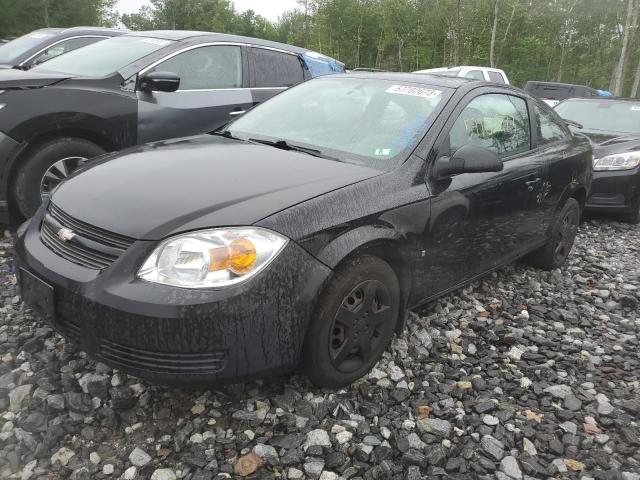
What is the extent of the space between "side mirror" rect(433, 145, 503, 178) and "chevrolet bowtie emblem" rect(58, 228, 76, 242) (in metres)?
1.78

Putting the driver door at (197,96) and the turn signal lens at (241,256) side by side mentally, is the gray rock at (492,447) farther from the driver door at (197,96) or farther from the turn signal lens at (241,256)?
the driver door at (197,96)

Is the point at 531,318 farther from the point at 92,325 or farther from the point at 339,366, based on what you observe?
the point at 92,325

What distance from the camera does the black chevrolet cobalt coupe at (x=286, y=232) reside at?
6.69ft

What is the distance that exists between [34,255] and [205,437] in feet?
3.62

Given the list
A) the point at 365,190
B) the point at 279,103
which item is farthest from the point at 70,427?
the point at 279,103

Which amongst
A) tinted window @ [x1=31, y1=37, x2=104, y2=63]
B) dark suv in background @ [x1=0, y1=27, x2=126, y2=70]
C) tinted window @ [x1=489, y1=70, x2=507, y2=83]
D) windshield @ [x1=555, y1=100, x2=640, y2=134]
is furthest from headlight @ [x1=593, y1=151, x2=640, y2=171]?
tinted window @ [x1=489, y1=70, x2=507, y2=83]

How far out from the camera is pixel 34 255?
7.77ft

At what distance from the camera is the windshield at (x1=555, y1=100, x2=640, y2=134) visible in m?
7.27

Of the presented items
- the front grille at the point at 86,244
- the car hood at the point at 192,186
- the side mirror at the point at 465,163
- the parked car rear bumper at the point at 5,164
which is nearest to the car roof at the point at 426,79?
the side mirror at the point at 465,163

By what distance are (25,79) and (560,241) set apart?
444cm

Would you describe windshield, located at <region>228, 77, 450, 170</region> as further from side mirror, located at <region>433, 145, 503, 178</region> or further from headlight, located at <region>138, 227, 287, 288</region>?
headlight, located at <region>138, 227, 287, 288</region>

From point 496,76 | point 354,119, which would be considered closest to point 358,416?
point 354,119

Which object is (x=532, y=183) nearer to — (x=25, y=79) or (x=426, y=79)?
(x=426, y=79)

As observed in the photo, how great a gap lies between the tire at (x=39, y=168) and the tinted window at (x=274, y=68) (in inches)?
79.1
